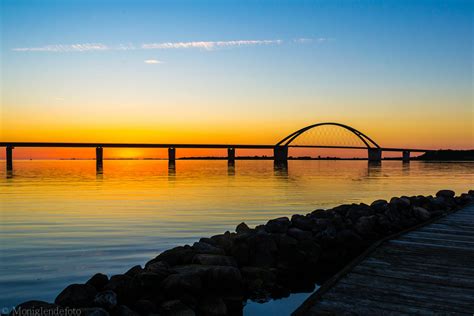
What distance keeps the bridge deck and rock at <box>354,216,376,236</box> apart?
3478mm

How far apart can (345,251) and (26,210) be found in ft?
56.5

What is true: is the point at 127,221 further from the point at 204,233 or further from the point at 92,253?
the point at 92,253

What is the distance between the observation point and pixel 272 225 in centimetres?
1191

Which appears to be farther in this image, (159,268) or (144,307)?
(159,268)

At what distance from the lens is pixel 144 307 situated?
6562 mm

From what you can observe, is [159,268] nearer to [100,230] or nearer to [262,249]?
[262,249]

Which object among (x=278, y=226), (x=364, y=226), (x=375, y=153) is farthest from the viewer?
(x=375, y=153)

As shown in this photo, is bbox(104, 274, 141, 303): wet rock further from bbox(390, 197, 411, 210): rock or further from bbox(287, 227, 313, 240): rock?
bbox(390, 197, 411, 210): rock

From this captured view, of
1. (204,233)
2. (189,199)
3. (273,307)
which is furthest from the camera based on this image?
(189,199)

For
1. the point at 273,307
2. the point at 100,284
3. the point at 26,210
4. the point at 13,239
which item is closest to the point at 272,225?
the point at 273,307

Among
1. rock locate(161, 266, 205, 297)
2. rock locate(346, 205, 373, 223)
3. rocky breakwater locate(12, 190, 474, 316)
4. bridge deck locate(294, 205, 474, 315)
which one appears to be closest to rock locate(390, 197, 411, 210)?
rocky breakwater locate(12, 190, 474, 316)

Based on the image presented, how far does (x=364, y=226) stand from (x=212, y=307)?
23.7ft

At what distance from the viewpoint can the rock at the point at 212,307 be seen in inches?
279

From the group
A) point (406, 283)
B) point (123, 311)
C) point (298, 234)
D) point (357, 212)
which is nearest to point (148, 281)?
point (123, 311)
